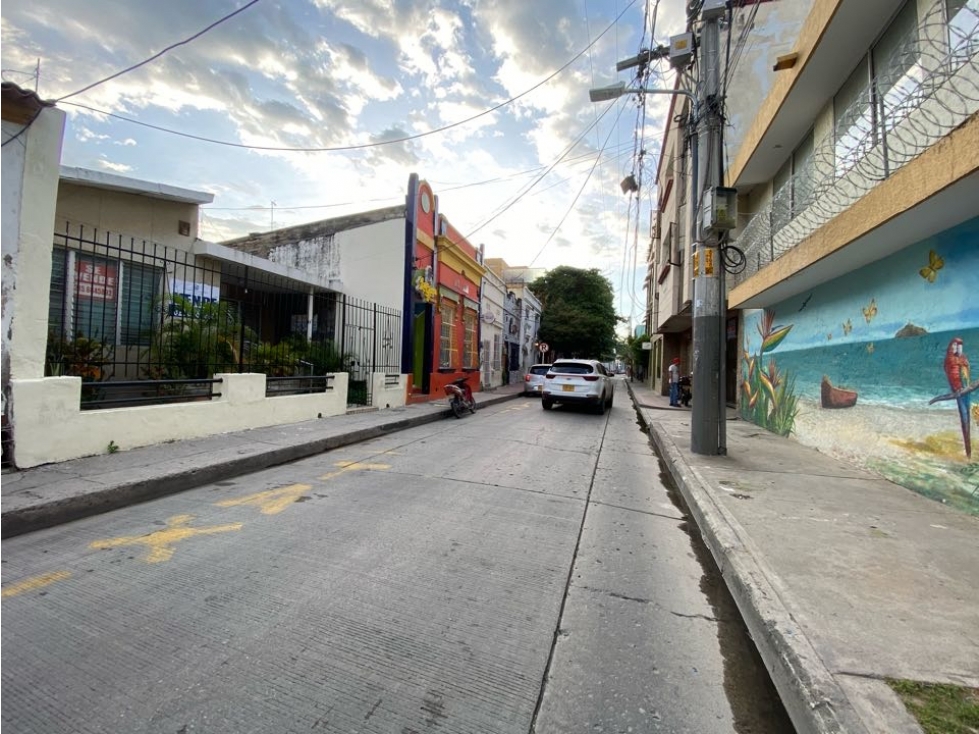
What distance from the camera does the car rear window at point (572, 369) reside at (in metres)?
14.1

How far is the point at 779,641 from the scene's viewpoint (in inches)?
96.2

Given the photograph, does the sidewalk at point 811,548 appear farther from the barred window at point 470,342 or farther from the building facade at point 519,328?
the building facade at point 519,328

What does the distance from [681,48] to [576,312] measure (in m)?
29.9

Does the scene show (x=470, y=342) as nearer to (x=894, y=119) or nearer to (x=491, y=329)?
(x=491, y=329)

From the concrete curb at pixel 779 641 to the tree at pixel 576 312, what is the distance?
33525 millimetres

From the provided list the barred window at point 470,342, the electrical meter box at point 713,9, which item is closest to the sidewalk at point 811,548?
the electrical meter box at point 713,9

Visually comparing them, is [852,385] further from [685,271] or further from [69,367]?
[69,367]

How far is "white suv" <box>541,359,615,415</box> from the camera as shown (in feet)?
45.3

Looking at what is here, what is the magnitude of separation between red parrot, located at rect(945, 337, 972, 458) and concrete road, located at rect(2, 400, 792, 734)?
9.97ft

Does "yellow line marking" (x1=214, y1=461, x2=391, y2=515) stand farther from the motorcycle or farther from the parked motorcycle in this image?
the parked motorcycle

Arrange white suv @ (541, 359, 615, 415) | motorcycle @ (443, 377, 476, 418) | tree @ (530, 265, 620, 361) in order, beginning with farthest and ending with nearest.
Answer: tree @ (530, 265, 620, 361), white suv @ (541, 359, 615, 415), motorcycle @ (443, 377, 476, 418)

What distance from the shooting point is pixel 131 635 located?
98.3 inches

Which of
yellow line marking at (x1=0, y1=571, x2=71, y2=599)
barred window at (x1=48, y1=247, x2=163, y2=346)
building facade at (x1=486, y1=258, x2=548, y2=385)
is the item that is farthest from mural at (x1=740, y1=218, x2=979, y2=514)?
building facade at (x1=486, y1=258, x2=548, y2=385)

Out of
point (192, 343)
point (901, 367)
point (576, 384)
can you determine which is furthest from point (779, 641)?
point (576, 384)
